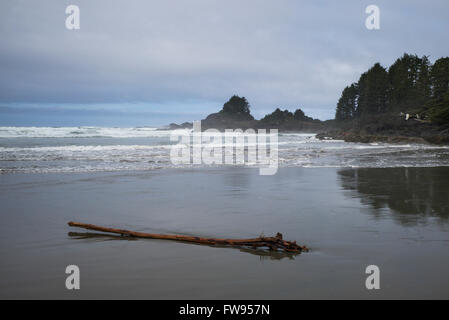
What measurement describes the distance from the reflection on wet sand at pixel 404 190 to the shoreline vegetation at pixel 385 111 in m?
18.7

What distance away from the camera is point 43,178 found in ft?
35.0

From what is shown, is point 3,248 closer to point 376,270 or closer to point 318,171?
point 376,270

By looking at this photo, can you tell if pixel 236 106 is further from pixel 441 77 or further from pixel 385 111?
pixel 441 77

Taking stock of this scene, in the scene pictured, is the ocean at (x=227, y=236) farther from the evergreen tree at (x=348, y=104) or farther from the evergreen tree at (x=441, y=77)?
the evergreen tree at (x=348, y=104)

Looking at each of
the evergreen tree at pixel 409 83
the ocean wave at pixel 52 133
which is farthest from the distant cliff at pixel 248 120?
the ocean wave at pixel 52 133

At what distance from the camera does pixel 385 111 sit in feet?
205

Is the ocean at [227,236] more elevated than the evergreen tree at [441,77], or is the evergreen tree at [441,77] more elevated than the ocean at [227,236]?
the evergreen tree at [441,77]

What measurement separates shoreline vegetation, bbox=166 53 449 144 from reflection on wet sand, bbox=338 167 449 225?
18.7m

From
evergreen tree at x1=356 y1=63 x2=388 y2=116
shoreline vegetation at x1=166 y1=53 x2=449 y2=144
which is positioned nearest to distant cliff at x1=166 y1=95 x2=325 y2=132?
shoreline vegetation at x1=166 y1=53 x2=449 y2=144

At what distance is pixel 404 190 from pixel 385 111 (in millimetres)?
60387

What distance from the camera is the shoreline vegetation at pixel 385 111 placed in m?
32.8

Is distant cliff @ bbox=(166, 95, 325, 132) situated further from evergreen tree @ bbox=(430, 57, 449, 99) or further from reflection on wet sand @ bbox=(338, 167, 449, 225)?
reflection on wet sand @ bbox=(338, 167, 449, 225)

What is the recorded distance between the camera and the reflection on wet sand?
6.08 meters
